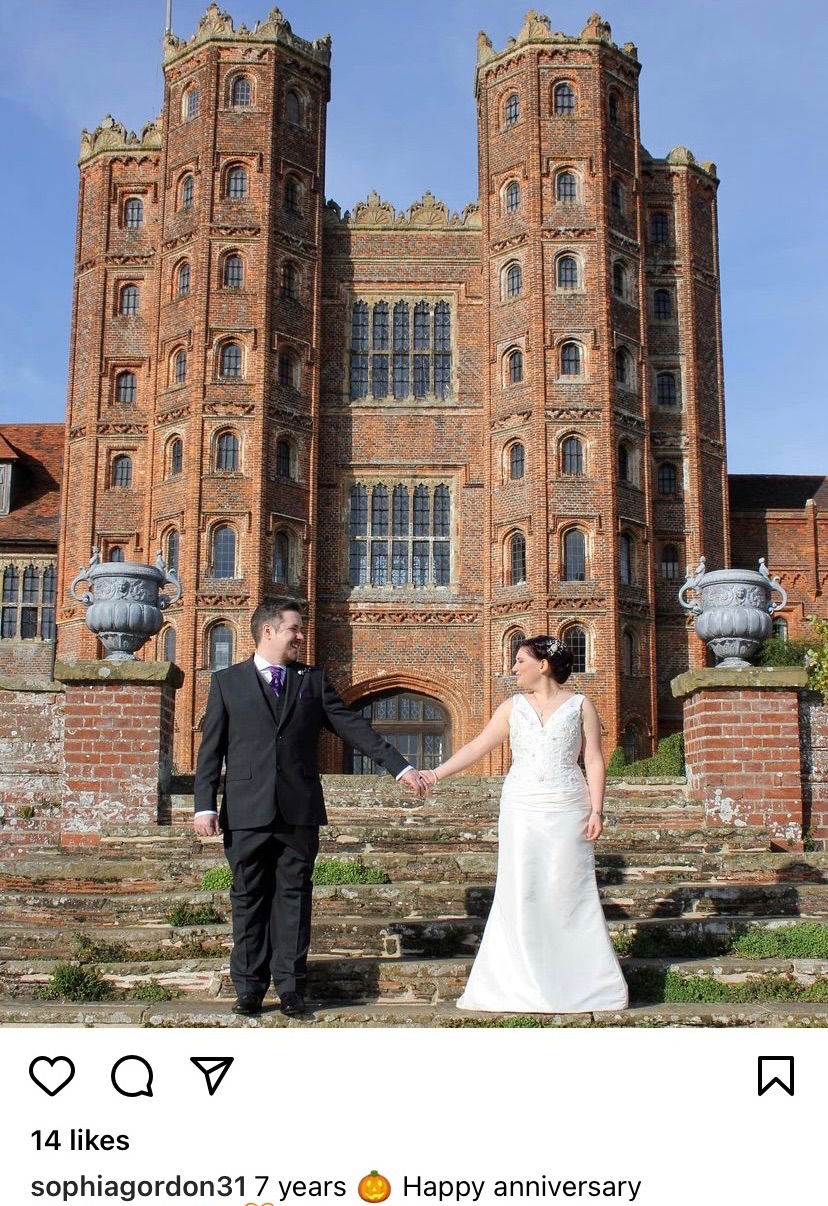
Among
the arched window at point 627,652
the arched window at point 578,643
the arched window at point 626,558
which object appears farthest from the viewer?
the arched window at point 626,558

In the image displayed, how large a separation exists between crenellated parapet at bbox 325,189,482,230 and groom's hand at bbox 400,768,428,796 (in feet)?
94.4

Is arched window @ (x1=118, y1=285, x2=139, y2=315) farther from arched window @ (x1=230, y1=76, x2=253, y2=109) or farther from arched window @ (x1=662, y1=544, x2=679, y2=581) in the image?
arched window @ (x1=662, y1=544, x2=679, y2=581)

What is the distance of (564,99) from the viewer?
32812 mm

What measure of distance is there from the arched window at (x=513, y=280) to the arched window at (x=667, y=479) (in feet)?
18.8

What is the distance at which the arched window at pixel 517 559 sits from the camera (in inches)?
1206

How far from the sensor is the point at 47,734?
12.8m

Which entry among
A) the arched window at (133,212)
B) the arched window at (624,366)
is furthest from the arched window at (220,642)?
the arched window at (133,212)

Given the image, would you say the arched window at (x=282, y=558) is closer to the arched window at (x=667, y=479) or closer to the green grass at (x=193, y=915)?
the arched window at (x=667, y=479)

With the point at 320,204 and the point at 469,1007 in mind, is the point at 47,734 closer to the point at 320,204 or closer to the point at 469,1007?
the point at 469,1007

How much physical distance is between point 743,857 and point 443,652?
67.3 feet

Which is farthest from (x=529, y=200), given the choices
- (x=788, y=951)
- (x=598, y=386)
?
(x=788, y=951)

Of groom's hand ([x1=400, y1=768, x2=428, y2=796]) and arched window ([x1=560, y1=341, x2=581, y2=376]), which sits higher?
arched window ([x1=560, y1=341, x2=581, y2=376])

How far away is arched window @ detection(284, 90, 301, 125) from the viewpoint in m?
32.9
